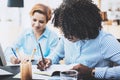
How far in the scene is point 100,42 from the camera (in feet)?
5.25

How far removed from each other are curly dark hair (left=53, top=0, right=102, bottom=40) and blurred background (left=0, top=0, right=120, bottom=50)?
8.92 ft

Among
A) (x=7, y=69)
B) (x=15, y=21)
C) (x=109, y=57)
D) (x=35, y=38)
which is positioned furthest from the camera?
(x=15, y=21)

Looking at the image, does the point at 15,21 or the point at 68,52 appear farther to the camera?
the point at 15,21

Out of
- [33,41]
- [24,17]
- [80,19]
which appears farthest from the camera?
[24,17]

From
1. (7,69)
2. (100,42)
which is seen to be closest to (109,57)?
(100,42)

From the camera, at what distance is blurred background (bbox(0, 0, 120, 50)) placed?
4281mm

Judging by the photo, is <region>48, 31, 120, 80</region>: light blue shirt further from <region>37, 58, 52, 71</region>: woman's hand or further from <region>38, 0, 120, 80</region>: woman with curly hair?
<region>37, 58, 52, 71</region>: woman's hand

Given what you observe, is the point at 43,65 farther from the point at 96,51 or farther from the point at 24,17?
the point at 24,17

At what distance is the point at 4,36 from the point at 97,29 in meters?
2.91

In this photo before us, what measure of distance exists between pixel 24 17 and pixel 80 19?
10.5 ft

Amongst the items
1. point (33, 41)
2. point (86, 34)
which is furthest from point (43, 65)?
point (33, 41)

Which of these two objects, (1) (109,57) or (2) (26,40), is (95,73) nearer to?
(1) (109,57)

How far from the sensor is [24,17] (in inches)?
183

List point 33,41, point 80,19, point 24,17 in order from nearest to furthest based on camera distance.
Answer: point 80,19 < point 33,41 < point 24,17
